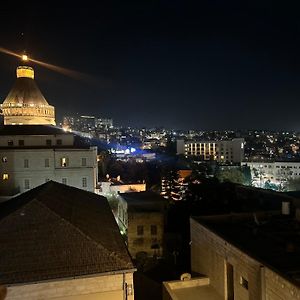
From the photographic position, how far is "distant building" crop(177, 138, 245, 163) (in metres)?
142

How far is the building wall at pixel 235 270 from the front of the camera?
12414 mm

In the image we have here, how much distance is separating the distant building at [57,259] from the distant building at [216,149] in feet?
403

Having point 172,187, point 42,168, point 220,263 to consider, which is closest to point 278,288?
point 220,263

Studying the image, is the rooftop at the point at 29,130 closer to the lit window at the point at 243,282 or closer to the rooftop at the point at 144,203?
the rooftop at the point at 144,203

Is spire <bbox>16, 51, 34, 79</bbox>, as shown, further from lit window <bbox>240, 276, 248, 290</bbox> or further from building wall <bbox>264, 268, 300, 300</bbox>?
building wall <bbox>264, 268, 300, 300</bbox>

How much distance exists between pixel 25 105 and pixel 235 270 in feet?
196

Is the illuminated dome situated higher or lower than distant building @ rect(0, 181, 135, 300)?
higher

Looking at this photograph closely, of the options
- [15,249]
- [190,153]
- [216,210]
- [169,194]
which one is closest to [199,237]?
[15,249]

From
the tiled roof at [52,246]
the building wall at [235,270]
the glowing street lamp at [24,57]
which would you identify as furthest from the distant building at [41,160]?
the glowing street lamp at [24,57]

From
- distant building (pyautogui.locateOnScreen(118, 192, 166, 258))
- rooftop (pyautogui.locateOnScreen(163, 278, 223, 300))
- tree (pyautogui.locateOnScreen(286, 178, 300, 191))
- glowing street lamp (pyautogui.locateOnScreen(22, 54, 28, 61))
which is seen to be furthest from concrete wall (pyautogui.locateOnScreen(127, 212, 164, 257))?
glowing street lamp (pyautogui.locateOnScreen(22, 54, 28, 61))

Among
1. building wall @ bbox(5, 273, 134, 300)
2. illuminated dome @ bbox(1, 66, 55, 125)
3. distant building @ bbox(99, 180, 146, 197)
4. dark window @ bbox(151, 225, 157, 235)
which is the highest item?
illuminated dome @ bbox(1, 66, 55, 125)

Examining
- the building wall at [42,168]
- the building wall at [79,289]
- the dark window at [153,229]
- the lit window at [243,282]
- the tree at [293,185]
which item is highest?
the building wall at [42,168]

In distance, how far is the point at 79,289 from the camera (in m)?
13.7

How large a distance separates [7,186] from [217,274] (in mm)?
30139
